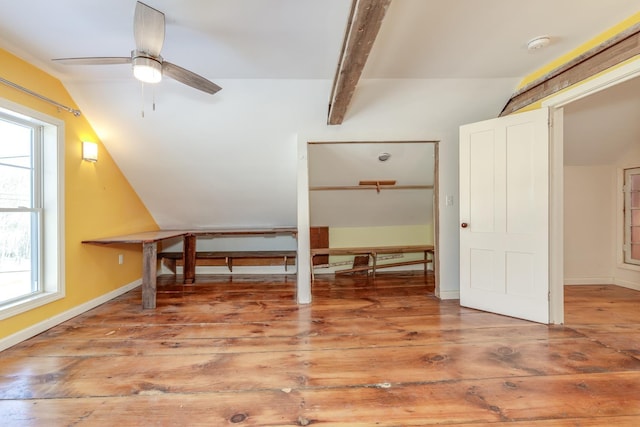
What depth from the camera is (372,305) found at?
3248mm

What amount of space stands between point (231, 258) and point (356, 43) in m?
3.66

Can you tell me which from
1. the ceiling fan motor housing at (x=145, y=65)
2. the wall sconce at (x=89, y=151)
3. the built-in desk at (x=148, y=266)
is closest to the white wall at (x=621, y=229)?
the ceiling fan motor housing at (x=145, y=65)

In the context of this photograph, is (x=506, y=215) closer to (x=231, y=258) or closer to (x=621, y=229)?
(x=621, y=229)

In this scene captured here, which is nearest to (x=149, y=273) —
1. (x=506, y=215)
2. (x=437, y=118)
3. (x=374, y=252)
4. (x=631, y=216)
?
(x=374, y=252)

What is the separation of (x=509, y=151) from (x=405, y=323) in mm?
1943

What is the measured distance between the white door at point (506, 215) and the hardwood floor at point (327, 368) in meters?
0.26

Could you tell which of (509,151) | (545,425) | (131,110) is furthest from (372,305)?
(131,110)

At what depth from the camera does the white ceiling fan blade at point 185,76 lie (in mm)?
1886

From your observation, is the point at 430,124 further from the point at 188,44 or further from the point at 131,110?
the point at 131,110

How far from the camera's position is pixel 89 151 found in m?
3.10

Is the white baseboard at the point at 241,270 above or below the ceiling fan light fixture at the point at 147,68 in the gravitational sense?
below

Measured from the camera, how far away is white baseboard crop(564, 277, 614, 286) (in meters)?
3.97

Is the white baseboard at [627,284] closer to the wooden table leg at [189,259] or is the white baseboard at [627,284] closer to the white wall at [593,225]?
the white wall at [593,225]

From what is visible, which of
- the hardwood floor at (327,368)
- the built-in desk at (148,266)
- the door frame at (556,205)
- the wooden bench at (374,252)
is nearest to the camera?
the hardwood floor at (327,368)
